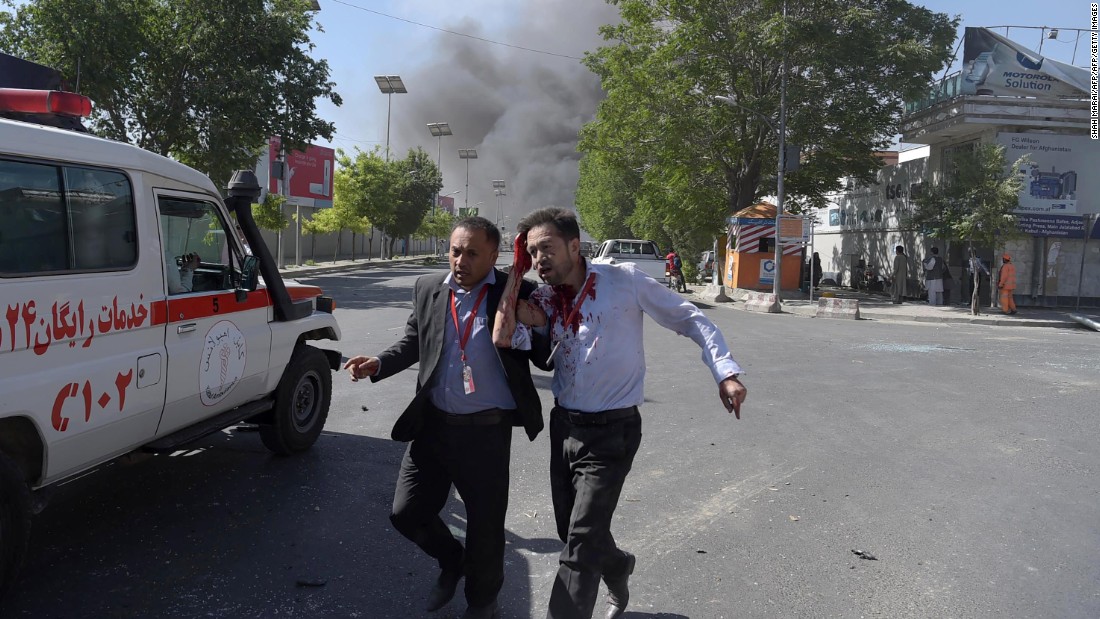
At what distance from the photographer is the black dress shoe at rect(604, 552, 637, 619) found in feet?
10.0

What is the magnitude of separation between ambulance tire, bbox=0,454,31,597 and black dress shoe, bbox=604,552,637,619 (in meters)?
2.23

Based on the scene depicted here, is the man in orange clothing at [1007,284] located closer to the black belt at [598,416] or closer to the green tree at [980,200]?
the green tree at [980,200]

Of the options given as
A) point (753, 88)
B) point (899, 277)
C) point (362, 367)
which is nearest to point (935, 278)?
point (899, 277)

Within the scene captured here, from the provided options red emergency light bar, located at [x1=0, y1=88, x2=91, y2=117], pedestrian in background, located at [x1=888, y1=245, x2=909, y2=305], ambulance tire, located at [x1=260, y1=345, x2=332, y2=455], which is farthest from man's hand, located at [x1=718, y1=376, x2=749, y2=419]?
pedestrian in background, located at [x1=888, y1=245, x2=909, y2=305]

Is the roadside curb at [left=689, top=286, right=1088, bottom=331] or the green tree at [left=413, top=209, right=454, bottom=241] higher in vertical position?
the green tree at [left=413, top=209, right=454, bottom=241]

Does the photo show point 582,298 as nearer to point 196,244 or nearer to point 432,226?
point 196,244

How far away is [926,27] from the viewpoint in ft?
81.5

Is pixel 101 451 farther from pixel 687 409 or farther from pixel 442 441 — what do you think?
pixel 687 409

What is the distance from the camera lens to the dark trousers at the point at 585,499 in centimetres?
274

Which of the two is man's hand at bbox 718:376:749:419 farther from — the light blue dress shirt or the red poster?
the red poster

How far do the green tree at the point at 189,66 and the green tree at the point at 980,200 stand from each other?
55.7 feet

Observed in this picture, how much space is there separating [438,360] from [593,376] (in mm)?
601

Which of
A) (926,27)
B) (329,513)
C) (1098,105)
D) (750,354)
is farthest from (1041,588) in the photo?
(926,27)

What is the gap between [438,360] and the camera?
119 inches
